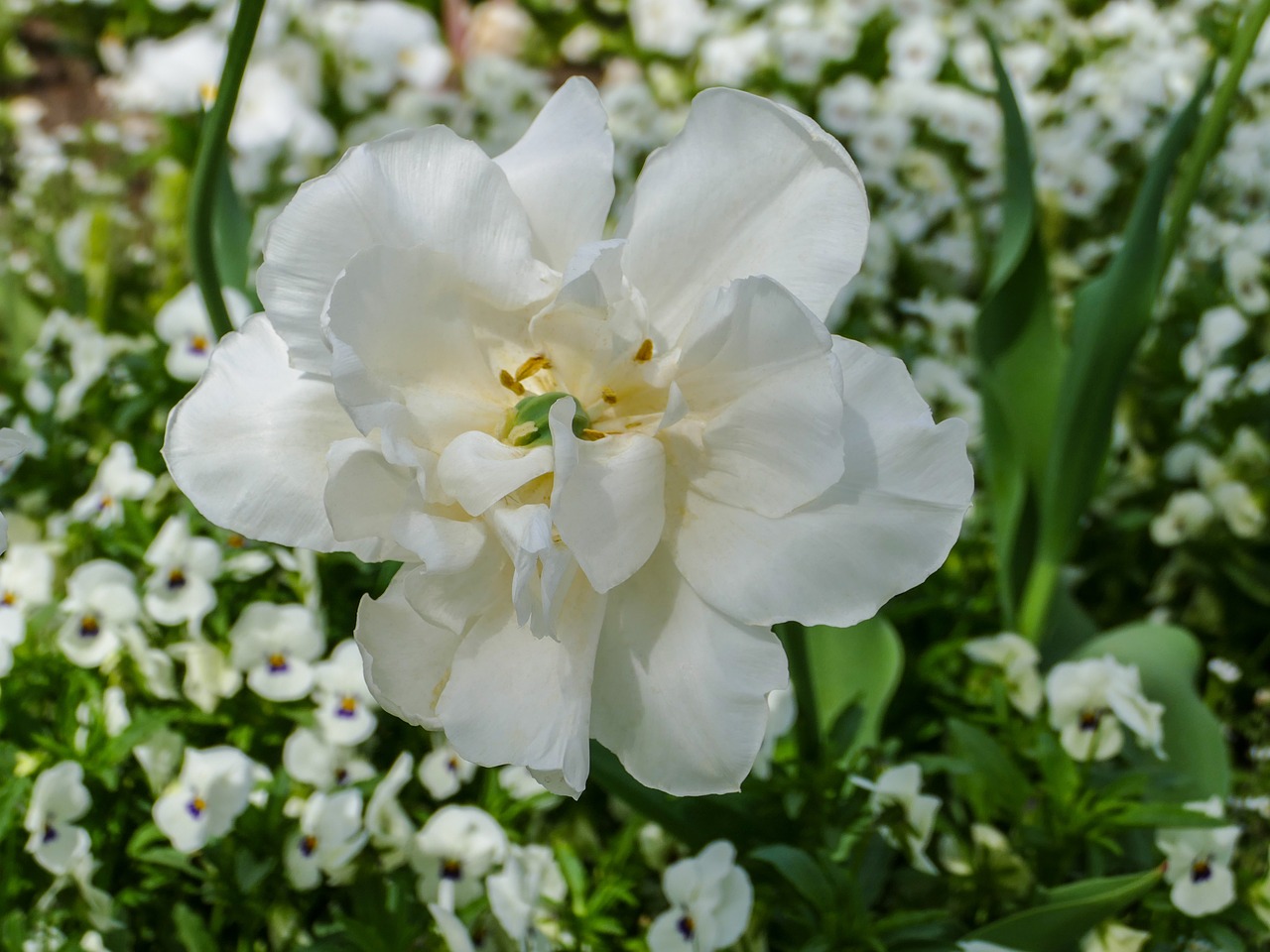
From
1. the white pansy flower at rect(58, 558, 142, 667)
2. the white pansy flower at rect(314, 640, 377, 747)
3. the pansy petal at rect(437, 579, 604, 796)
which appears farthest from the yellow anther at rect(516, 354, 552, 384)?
the white pansy flower at rect(58, 558, 142, 667)

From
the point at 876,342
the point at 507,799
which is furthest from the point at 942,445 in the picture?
the point at 876,342

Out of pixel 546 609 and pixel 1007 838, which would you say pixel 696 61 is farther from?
pixel 546 609

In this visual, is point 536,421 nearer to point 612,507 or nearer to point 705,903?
point 612,507

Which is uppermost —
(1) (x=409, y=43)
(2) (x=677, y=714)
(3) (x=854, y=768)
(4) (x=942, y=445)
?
(4) (x=942, y=445)

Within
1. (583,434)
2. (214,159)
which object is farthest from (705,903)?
(214,159)

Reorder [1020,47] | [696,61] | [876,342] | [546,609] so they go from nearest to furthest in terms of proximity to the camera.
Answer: [546,609]
[876,342]
[1020,47]
[696,61]

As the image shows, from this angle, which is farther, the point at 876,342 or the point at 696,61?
the point at 696,61

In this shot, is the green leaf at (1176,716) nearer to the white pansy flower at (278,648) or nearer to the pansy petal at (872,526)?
the pansy petal at (872,526)

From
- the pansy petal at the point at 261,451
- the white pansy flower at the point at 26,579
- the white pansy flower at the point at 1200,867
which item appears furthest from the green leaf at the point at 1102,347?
the white pansy flower at the point at 26,579
